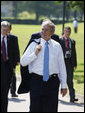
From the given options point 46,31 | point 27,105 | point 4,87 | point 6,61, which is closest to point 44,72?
point 46,31

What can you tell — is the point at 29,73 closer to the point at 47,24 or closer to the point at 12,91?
the point at 47,24

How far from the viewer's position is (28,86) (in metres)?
7.16

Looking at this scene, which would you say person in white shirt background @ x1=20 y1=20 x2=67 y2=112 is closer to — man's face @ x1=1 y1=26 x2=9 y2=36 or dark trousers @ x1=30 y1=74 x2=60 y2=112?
dark trousers @ x1=30 y1=74 x2=60 y2=112

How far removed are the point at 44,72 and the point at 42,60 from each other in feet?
0.60

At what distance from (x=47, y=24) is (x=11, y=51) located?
2.69 m

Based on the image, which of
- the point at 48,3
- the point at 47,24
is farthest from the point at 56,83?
the point at 48,3

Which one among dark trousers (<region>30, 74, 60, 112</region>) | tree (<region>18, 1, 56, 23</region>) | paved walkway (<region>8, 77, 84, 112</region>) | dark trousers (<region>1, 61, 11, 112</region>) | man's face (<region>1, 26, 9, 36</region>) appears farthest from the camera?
tree (<region>18, 1, 56, 23</region>)

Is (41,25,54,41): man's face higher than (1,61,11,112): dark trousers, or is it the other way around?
(41,25,54,41): man's face

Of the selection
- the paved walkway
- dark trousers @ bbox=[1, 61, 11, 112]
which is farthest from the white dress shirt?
the paved walkway

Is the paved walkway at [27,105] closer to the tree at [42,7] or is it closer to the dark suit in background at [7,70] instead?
the dark suit in background at [7,70]

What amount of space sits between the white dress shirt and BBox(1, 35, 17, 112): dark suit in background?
1.48 metres

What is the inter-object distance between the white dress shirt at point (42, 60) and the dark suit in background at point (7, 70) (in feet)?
4.86

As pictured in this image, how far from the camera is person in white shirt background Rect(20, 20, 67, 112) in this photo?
22.0ft

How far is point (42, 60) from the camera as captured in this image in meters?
Answer: 6.76
